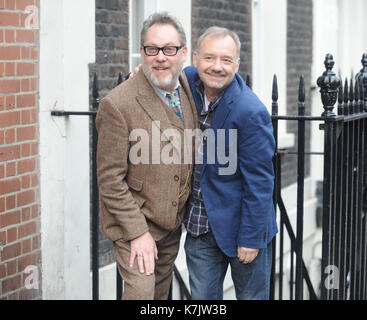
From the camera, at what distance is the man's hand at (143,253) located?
10.9 feet

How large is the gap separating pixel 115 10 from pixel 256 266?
2.74m

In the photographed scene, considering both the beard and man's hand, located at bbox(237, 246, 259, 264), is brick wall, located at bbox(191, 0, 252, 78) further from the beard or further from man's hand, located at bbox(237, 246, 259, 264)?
man's hand, located at bbox(237, 246, 259, 264)

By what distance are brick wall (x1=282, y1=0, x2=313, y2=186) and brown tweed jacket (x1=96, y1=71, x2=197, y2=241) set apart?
19.5 ft

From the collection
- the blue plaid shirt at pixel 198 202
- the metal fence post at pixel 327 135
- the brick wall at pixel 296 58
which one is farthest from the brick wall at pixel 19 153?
the brick wall at pixel 296 58

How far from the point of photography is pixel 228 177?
348 cm

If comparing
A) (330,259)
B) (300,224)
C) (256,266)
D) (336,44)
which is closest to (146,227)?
(256,266)

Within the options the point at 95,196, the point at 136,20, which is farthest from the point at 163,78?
the point at 136,20

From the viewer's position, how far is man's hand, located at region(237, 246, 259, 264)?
11.4ft

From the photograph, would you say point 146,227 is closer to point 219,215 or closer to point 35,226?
point 219,215

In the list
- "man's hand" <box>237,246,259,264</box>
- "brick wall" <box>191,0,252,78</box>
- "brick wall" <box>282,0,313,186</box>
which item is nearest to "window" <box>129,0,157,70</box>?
"brick wall" <box>191,0,252,78</box>

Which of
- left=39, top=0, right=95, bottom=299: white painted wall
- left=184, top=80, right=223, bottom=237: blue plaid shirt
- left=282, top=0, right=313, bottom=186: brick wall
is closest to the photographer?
left=184, top=80, right=223, bottom=237: blue plaid shirt

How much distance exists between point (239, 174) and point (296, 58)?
6729mm

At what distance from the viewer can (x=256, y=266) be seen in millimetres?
3582

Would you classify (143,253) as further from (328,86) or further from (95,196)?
(328,86)
